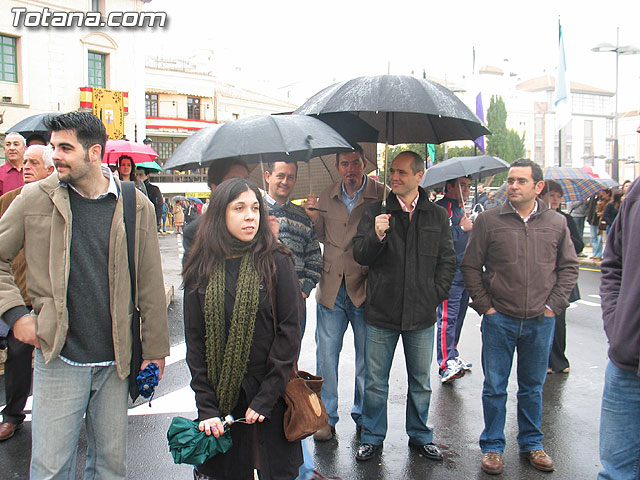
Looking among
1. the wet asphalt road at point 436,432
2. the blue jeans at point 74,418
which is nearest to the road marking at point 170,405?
the wet asphalt road at point 436,432

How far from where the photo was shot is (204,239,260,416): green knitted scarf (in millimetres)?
2635

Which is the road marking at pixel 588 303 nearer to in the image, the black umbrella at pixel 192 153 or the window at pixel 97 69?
the black umbrella at pixel 192 153

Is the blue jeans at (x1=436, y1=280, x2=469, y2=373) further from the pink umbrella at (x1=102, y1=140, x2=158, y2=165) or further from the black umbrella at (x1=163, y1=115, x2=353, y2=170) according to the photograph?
the pink umbrella at (x1=102, y1=140, x2=158, y2=165)

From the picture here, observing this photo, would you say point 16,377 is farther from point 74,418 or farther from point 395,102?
point 395,102

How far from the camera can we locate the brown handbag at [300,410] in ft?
8.83

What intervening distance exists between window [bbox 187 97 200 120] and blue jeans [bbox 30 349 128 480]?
160 ft

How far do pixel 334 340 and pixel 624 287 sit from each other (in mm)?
2189

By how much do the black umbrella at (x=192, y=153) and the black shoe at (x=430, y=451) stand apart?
259cm

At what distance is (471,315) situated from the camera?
877 cm

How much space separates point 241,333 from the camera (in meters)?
2.64

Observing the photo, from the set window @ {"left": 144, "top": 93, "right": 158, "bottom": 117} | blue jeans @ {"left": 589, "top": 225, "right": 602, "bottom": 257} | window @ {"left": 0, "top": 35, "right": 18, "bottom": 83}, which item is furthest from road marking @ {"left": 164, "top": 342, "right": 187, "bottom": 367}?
window @ {"left": 144, "top": 93, "right": 158, "bottom": 117}

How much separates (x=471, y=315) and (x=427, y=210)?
17.2 feet

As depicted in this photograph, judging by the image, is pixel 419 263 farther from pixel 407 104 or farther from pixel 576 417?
pixel 576 417

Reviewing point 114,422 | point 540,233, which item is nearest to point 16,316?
point 114,422
